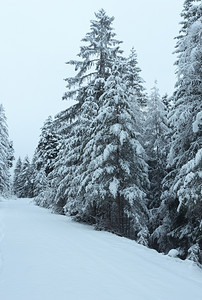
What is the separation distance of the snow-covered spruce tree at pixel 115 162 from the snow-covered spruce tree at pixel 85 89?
140 centimetres

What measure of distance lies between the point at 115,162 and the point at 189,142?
3617 millimetres

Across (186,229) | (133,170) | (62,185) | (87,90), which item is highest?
(87,90)

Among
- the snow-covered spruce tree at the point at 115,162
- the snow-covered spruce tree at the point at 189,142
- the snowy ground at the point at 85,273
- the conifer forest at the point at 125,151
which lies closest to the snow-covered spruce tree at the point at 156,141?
the conifer forest at the point at 125,151

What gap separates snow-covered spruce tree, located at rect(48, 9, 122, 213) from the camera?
14539mm

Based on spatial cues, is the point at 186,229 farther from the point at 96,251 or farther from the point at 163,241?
the point at 96,251

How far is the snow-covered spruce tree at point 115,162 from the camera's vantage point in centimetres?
1198

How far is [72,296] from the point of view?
420cm

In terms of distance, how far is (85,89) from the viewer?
1592cm

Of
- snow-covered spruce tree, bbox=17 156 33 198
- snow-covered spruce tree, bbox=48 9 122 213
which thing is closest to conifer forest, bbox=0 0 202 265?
snow-covered spruce tree, bbox=48 9 122 213

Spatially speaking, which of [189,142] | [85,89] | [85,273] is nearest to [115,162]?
[189,142]

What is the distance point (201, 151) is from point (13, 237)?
6.71 m

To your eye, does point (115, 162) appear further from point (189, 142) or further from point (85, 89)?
point (85, 89)

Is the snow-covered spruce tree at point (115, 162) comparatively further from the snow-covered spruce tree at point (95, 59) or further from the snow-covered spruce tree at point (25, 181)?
the snow-covered spruce tree at point (25, 181)

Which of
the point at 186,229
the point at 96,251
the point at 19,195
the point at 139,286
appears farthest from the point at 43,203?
the point at 19,195
